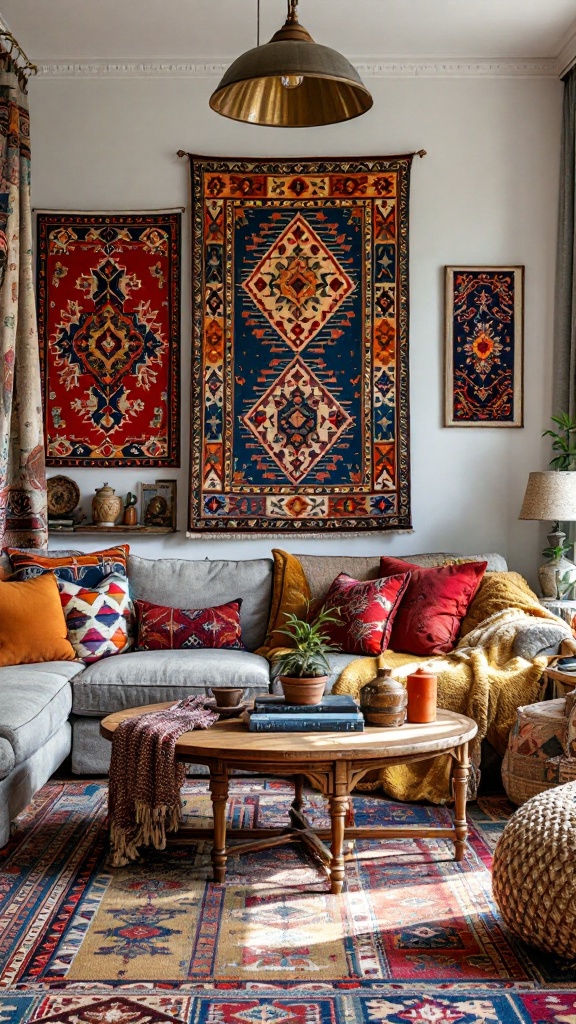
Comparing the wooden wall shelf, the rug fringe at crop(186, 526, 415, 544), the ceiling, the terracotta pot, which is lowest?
the terracotta pot

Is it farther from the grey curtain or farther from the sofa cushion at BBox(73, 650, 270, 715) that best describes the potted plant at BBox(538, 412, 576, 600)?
the sofa cushion at BBox(73, 650, 270, 715)

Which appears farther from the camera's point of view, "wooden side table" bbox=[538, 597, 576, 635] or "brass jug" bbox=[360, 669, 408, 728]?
"wooden side table" bbox=[538, 597, 576, 635]

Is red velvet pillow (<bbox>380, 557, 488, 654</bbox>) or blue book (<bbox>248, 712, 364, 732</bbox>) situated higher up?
red velvet pillow (<bbox>380, 557, 488, 654</bbox>)

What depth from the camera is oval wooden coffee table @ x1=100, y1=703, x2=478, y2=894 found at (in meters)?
2.91

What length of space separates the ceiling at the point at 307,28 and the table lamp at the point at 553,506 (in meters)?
2.16

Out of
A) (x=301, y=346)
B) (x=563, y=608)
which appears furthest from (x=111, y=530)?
(x=563, y=608)

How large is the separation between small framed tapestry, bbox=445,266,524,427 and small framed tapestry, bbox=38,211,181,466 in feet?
4.69

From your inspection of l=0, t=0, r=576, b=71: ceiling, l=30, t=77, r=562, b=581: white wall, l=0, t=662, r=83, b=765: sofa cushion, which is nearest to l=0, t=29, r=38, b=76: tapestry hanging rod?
l=0, t=0, r=576, b=71: ceiling

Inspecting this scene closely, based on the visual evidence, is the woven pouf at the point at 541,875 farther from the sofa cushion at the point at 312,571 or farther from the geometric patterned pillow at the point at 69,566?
the geometric patterned pillow at the point at 69,566

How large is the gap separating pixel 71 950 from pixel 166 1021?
462 millimetres

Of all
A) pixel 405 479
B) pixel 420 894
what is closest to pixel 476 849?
pixel 420 894

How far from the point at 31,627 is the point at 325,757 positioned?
1885 millimetres

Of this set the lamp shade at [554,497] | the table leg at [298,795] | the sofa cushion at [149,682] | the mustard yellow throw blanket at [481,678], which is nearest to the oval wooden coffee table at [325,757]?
the table leg at [298,795]

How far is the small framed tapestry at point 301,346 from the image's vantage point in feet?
17.4
